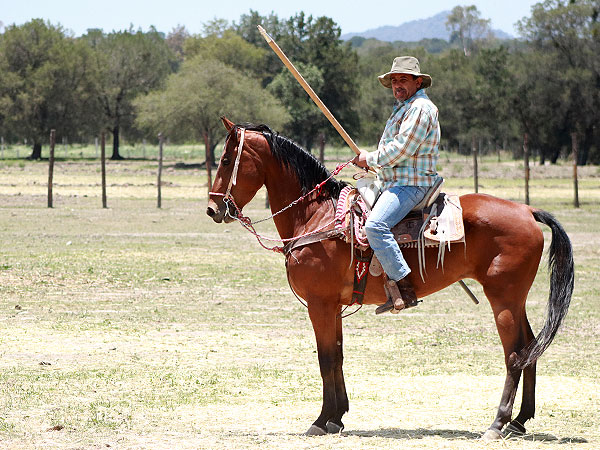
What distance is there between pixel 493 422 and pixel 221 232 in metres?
20.0

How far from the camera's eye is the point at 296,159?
7457 mm

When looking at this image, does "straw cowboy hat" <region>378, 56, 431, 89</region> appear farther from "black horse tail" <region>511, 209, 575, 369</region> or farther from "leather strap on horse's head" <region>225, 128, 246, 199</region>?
"black horse tail" <region>511, 209, 575, 369</region>

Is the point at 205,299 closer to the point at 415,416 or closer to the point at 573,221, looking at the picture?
the point at 415,416

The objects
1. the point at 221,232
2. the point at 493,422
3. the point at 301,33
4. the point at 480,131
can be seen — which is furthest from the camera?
the point at 301,33

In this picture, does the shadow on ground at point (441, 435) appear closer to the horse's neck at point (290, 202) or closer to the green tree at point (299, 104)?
the horse's neck at point (290, 202)

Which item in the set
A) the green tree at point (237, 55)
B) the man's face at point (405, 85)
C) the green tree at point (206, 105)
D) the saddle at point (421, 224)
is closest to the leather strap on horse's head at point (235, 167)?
the saddle at point (421, 224)

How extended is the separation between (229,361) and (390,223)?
380 centimetres

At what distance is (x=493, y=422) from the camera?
699 cm

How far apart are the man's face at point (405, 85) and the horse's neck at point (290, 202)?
43.6 inches

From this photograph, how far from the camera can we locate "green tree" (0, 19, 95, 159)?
73.9 m

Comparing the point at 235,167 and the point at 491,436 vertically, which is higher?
the point at 235,167

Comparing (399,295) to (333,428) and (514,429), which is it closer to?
(333,428)

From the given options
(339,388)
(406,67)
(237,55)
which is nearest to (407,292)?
(339,388)

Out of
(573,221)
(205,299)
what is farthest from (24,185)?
(205,299)
